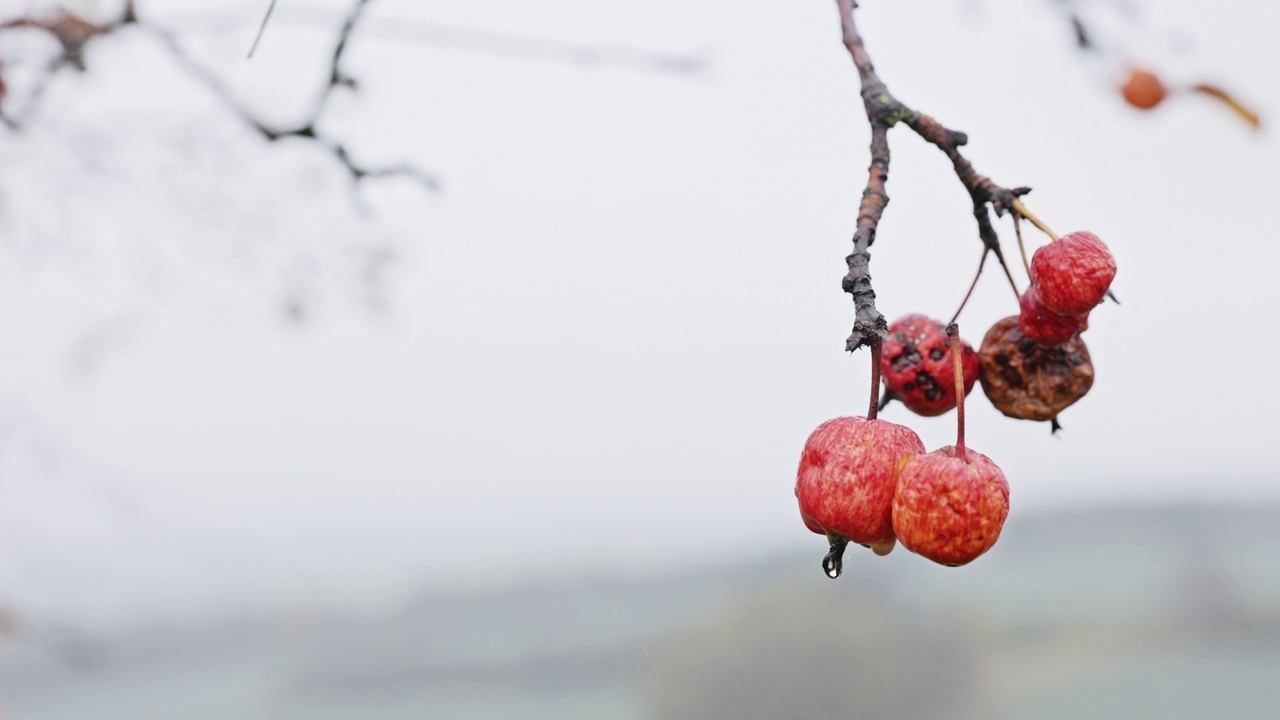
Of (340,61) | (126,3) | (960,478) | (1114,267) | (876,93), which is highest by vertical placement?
(126,3)

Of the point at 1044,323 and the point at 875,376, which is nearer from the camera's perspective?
the point at 875,376

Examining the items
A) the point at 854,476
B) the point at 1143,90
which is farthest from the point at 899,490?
the point at 1143,90

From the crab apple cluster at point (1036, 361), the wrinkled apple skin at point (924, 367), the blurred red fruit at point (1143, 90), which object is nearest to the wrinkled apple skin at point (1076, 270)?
the crab apple cluster at point (1036, 361)

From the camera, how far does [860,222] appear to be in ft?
2.20

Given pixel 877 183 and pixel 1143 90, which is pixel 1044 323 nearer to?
pixel 877 183

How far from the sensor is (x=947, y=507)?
0.73 meters

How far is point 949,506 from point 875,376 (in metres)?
0.11

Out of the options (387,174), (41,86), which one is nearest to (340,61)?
(387,174)

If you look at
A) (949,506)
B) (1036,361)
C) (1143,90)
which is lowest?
(949,506)

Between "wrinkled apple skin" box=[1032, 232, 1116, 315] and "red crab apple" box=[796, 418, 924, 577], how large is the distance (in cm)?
17

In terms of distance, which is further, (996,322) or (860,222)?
(996,322)

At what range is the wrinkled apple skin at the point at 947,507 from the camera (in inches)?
28.9

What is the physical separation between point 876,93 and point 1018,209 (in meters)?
0.14

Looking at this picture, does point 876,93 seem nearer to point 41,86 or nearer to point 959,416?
point 959,416
